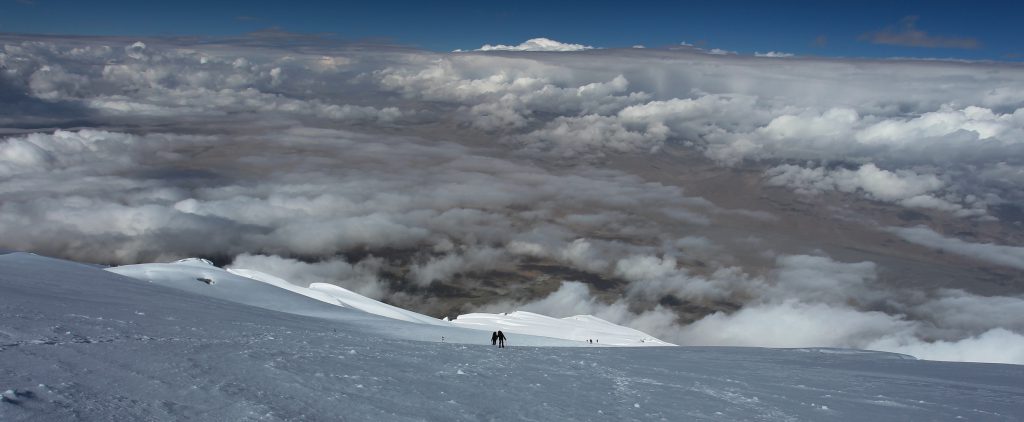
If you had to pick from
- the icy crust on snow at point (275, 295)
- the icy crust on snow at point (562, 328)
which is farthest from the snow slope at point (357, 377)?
the icy crust on snow at point (562, 328)

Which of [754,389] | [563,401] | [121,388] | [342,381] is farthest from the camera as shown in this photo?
[754,389]

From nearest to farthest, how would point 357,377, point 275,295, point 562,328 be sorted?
point 357,377 < point 275,295 < point 562,328

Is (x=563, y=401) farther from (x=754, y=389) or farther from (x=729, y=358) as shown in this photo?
(x=729, y=358)

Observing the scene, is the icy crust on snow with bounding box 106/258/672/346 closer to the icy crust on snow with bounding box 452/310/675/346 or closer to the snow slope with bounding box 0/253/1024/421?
the icy crust on snow with bounding box 452/310/675/346

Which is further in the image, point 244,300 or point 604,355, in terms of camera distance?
point 244,300

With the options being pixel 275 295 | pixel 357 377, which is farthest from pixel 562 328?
pixel 357 377

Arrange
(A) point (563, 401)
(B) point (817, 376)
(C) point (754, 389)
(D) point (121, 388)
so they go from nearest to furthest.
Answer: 1. (D) point (121, 388)
2. (A) point (563, 401)
3. (C) point (754, 389)
4. (B) point (817, 376)

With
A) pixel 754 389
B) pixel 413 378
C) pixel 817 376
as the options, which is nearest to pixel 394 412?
pixel 413 378

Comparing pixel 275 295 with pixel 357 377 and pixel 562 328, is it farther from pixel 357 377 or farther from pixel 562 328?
pixel 562 328
